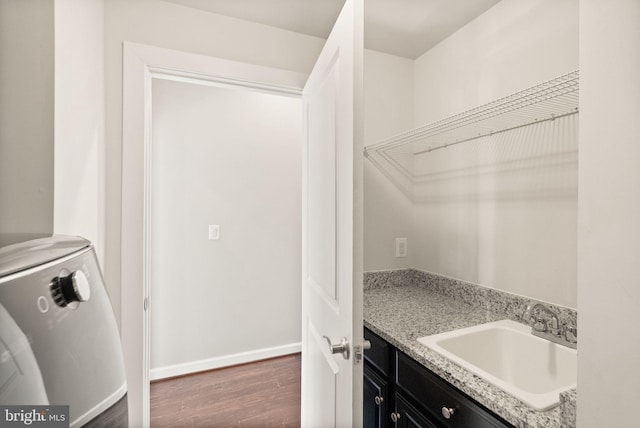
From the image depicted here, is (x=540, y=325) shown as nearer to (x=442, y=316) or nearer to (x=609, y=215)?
(x=442, y=316)

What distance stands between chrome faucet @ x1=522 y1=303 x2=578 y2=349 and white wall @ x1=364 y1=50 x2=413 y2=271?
0.82 meters

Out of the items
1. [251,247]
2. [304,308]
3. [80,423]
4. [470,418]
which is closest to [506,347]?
[470,418]

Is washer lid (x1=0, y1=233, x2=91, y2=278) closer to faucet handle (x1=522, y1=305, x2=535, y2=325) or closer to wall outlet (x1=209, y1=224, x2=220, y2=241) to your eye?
faucet handle (x1=522, y1=305, x2=535, y2=325)

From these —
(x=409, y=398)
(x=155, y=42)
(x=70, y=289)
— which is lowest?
(x=409, y=398)

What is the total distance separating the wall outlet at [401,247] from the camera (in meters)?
1.91

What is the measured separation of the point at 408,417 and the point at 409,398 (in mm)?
68

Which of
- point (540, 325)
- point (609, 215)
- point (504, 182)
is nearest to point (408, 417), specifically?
point (540, 325)

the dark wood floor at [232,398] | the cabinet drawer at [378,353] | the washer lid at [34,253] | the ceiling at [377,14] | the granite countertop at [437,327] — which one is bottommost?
the dark wood floor at [232,398]

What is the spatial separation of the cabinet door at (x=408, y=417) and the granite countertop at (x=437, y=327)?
0.19 metres

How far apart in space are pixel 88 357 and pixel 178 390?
84.8 inches

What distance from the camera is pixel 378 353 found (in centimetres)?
124

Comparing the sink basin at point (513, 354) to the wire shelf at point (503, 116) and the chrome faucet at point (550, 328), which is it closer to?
the chrome faucet at point (550, 328)

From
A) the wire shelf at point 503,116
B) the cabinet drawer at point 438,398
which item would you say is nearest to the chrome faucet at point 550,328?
the cabinet drawer at point 438,398

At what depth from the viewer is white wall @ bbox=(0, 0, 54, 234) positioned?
2.21ft
